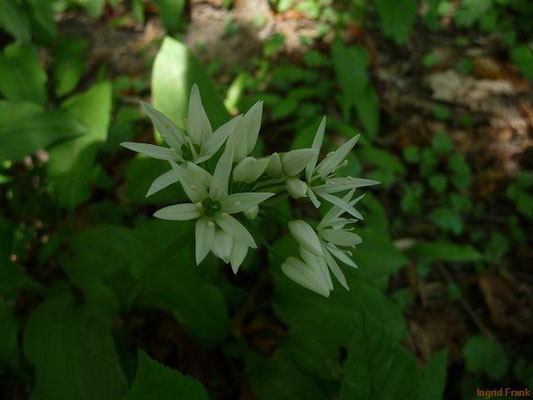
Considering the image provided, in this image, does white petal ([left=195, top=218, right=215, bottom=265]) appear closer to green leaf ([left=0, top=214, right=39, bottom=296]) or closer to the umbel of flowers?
the umbel of flowers

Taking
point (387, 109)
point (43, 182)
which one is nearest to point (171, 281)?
point (43, 182)

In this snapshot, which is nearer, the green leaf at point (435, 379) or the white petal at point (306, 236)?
the white petal at point (306, 236)

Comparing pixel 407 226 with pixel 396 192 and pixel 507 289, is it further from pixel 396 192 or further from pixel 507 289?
pixel 507 289

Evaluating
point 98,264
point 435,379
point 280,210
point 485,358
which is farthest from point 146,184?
point 485,358

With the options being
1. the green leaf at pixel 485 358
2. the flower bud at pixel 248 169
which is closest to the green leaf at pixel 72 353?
the flower bud at pixel 248 169

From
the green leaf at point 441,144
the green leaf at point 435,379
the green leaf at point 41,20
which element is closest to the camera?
the green leaf at point 435,379

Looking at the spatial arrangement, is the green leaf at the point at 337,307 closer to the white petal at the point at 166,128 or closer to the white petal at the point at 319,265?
the white petal at the point at 319,265

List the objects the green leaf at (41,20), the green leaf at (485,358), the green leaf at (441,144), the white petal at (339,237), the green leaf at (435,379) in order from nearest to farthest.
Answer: the white petal at (339,237), the green leaf at (435,379), the green leaf at (485,358), the green leaf at (41,20), the green leaf at (441,144)
